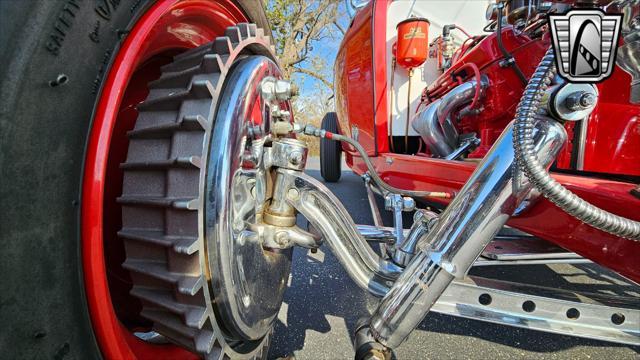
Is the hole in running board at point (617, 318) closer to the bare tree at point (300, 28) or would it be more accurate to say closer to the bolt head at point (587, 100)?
the bolt head at point (587, 100)

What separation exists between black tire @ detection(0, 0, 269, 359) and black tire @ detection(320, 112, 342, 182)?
3.06 metres

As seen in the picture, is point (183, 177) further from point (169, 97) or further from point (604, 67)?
point (604, 67)

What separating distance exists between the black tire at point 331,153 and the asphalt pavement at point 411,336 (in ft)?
7.26

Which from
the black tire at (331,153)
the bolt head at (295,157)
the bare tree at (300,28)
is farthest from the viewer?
the bare tree at (300,28)

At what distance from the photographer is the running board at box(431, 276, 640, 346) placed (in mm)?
810

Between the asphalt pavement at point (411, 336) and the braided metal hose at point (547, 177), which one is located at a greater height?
the braided metal hose at point (547, 177)

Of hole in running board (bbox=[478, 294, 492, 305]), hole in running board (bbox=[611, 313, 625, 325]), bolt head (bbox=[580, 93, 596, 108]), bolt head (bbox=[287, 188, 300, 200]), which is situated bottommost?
hole in running board (bbox=[611, 313, 625, 325])

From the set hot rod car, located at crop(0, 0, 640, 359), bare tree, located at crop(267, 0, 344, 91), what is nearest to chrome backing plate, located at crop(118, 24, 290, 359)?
hot rod car, located at crop(0, 0, 640, 359)

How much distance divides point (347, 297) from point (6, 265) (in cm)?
119

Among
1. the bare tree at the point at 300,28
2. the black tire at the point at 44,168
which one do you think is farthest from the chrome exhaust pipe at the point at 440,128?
the bare tree at the point at 300,28

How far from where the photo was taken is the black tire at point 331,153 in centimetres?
353

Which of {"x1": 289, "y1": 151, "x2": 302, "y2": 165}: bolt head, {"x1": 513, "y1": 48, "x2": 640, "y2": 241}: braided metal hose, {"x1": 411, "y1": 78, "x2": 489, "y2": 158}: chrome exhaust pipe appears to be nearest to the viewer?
{"x1": 513, "y1": 48, "x2": 640, "y2": 241}: braided metal hose

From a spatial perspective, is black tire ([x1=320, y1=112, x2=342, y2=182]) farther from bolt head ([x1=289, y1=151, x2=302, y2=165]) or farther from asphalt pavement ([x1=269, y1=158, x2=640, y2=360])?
bolt head ([x1=289, y1=151, x2=302, y2=165])

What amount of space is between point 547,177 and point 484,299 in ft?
1.72
